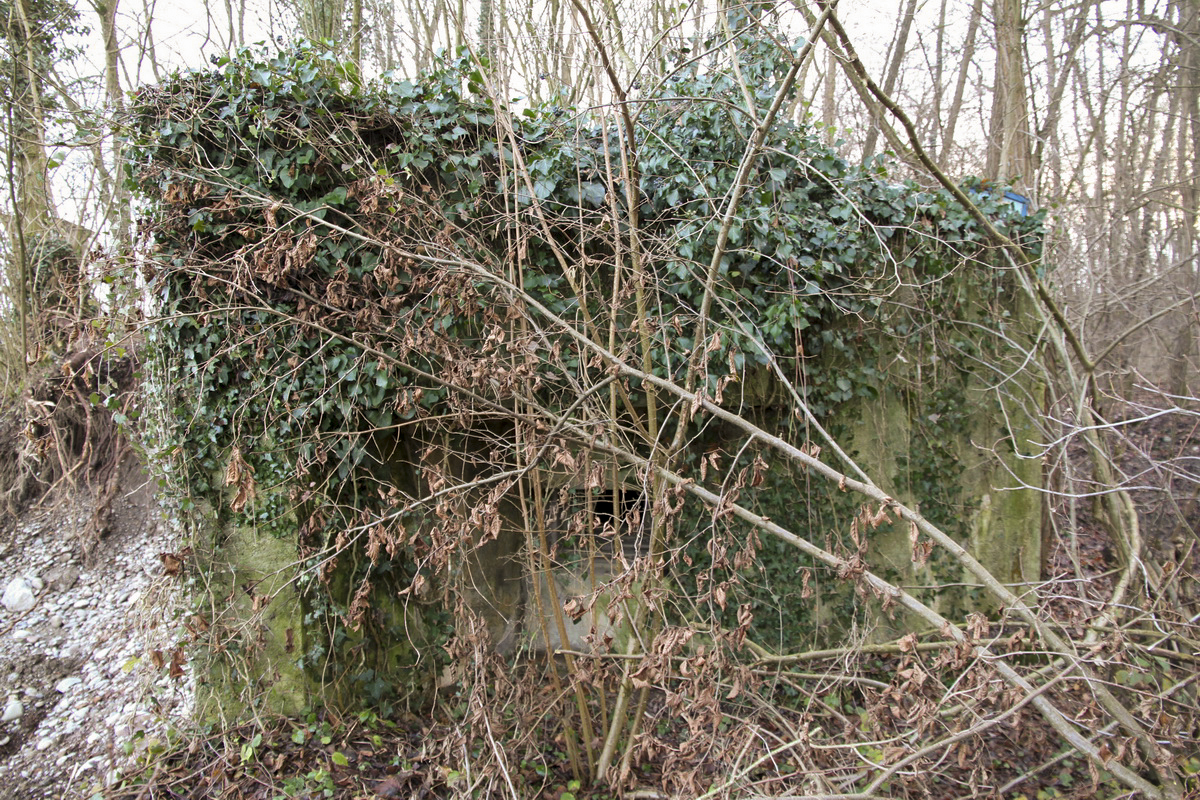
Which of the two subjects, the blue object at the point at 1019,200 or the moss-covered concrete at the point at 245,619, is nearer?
the moss-covered concrete at the point at 245,619

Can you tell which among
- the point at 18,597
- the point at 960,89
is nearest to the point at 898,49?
the point at 960,89

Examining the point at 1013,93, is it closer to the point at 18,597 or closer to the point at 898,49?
the point at 898,49

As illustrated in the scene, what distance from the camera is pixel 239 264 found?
3457 mm

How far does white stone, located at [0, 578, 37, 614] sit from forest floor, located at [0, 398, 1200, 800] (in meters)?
0.05

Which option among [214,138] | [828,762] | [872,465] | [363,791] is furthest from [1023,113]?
[363,791]

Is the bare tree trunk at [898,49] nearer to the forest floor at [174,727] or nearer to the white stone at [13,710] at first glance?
the forest floor at [174,727]

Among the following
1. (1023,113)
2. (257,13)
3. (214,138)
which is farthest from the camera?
(257,13)

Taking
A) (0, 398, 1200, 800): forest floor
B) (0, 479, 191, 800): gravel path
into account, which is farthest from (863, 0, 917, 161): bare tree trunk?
(0, 479, 191, 800): gravel path

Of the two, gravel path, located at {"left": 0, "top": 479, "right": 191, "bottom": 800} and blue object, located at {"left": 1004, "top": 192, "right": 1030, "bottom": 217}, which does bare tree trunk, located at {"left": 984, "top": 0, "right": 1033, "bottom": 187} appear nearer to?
blue object, located at {"left": 1004, "top": 192, "right": 1030, "bottom": 217}

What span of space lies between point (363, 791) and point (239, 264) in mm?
2771

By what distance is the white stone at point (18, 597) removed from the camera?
5512mm

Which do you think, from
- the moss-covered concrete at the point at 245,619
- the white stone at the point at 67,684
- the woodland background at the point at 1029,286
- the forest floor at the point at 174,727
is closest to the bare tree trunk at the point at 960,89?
the woodland background at the point at 1029,286

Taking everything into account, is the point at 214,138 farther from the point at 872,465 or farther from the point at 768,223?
A: the point at 872,465

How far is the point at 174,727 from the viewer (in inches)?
150
